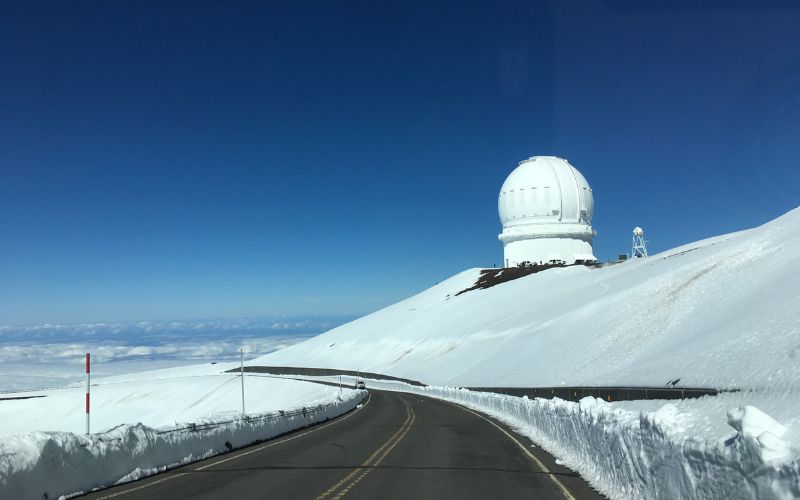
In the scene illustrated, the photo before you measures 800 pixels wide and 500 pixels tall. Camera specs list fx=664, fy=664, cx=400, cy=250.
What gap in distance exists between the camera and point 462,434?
23.7m

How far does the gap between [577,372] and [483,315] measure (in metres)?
37.8

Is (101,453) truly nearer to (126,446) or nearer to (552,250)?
(126,446)

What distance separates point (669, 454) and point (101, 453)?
10.4m

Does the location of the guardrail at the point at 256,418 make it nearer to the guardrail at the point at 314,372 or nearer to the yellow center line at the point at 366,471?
the yellow center line at the point at 366,471

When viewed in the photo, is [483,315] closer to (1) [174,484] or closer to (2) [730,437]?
(1) [174,484]

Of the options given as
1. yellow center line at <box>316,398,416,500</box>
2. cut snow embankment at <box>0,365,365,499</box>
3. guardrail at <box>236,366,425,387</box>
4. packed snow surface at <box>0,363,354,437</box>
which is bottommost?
packed snow surface at <box>0,363,354,437</box>

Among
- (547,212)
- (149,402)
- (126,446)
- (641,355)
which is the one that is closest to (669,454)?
(126,446)

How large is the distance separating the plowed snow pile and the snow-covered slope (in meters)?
0.18

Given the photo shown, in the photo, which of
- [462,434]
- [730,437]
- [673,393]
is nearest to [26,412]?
[462,434]

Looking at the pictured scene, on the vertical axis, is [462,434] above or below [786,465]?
below

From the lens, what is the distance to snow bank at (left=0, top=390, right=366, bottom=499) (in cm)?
1066

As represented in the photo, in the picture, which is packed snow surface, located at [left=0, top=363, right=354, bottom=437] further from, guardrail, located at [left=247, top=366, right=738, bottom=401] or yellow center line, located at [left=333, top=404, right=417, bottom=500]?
yellow center line, located at [left=333, top=404, right=417, bottom=500]

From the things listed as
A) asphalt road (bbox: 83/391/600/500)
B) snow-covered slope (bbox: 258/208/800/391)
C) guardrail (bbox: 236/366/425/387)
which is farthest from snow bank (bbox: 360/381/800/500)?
guardrail (bbox: 236/366/425/387)

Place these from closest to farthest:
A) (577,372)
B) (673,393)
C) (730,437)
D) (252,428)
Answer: (730,437) < (252,428) < (673,393) < (577,372)
